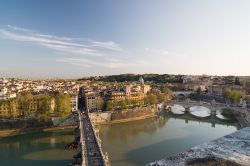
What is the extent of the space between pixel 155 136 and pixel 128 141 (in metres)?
1.57

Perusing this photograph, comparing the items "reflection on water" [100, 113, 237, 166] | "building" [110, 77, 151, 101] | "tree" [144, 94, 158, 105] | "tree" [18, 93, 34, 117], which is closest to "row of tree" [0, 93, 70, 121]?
"tree" [18, 93, 34, 117]

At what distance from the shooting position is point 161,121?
16609mm

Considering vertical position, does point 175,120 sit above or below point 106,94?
below

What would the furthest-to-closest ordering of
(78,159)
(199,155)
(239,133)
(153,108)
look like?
1. (153,108)
2. (239,133)
3. (78,159)
4. (199,155)

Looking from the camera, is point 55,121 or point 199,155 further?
point 55,121

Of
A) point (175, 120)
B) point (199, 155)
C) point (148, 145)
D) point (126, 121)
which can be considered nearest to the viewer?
point (199, 155)

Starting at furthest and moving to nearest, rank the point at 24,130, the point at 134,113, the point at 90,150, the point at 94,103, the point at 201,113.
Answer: the point at 201,113, the point at 94,103, the point at 134,113, the point at 24,130, the point at 90,150

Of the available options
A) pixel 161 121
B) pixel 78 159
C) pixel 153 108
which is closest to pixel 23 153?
pixel 78 159

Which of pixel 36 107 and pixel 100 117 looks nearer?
pixel 36 107

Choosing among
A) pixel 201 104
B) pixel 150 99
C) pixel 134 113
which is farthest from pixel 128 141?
pixel 201 104

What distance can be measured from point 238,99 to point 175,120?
554cm

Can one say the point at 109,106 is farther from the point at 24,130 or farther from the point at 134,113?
the point at 24,130

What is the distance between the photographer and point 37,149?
34.2 ft

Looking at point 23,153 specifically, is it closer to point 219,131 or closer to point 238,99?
point 219,131
